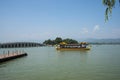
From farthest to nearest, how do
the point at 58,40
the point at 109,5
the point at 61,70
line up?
1. the point at 58,40
2. the point at 61,70
3. the point at 109,5

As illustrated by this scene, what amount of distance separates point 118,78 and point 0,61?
17.9 m

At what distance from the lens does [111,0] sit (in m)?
8.84

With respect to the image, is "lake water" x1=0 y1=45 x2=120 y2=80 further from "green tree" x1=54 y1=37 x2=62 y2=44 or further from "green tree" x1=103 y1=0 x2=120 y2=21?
"green tree" x1=54 y1=37 x2=62 y2=44

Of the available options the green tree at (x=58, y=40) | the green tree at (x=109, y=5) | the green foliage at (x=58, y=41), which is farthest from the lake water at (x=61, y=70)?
the green tree at (x=58, y=40)

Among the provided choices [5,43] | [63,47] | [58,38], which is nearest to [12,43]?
[5,43]

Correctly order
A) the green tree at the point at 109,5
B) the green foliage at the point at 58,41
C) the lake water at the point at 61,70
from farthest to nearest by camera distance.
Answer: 1. the green foliage at the point at 58,41
2. the lake water at the point at 61,70
3. the green tree at the point at 109,5

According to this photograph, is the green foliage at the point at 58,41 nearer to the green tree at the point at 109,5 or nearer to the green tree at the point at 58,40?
the green tree at the point at 58,40

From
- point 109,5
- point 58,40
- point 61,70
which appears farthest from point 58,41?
point 109,5

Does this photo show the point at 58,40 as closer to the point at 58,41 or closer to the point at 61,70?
the point at 58,41

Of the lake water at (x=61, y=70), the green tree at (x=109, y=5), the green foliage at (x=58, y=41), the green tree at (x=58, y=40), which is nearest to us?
the green tree at (x=109, y=5)

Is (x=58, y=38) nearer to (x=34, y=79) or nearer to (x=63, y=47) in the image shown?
(x=63, y=47)

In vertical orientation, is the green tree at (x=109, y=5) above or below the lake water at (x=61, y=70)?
above

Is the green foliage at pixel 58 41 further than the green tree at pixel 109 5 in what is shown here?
Yes

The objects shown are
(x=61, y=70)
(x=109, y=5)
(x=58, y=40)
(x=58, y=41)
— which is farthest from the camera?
(x=58, y=40)
